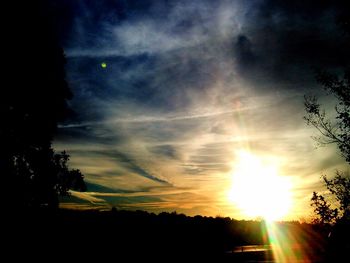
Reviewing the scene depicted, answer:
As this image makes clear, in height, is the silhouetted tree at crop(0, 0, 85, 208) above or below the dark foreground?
above

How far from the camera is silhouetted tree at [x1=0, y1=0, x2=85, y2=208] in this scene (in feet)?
45.0

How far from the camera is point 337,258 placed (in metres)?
11.8

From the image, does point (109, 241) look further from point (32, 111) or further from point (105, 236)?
point (32, 111)

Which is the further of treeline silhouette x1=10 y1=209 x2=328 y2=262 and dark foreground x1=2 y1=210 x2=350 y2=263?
treeline silhouette x1=10 y1=209 x2=328 y2=262

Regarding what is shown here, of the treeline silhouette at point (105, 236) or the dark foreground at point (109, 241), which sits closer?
the dark foreground at point (109, 241)

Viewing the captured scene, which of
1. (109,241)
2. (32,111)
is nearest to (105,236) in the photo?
(109,241)

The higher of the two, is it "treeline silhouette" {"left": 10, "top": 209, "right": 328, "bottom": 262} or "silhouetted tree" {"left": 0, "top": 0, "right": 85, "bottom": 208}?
"silhouetted tree" {"left": 0, "top": 0, "right": 85, "bottom": 208}

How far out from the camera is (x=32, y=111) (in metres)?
14.7

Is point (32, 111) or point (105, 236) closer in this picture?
point (32, 111)

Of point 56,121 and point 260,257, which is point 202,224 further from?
point 56,121

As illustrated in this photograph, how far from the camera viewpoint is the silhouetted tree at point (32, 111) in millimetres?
13727

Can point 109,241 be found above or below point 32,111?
below

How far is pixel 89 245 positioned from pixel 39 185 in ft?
16.3

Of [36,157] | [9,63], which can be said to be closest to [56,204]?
[36,157]
